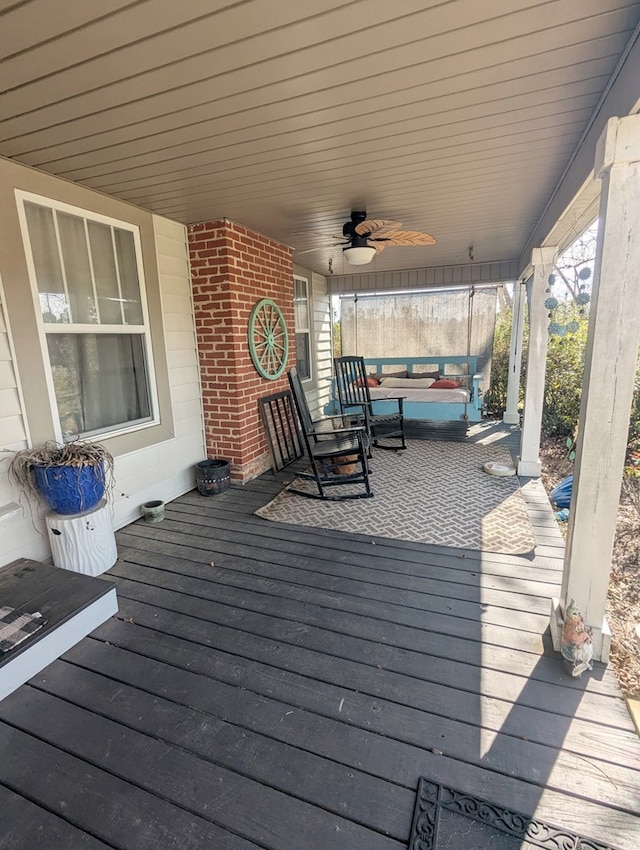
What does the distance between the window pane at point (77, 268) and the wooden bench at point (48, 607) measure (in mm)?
1555

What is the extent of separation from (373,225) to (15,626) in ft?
10.2

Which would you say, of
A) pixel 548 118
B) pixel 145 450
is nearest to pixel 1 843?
pixel 145 450

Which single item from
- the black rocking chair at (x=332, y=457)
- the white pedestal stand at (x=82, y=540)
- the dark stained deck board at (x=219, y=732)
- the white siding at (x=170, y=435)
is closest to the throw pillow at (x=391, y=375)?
the black rocking chair at (x=332, y=457)

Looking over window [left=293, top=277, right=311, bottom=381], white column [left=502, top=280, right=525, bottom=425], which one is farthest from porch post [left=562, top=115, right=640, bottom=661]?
white column [left=502, top=280, right=525, bottom=425]

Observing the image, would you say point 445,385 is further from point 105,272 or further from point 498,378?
point 105,272

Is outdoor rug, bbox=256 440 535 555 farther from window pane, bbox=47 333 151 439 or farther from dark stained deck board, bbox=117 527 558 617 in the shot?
window pane, bbox=47 333 151 439

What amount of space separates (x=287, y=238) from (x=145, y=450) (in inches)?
100

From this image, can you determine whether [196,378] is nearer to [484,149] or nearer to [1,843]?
[484,149]

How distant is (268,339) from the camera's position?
13.6ft

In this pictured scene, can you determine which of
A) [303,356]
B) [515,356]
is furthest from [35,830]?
[515,356]

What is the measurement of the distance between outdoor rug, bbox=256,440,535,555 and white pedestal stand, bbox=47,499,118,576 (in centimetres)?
110

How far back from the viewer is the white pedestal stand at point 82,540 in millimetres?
2283

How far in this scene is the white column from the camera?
5485mm

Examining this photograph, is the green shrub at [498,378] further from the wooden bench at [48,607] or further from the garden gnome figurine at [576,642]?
the wooden bench at [48,607]
